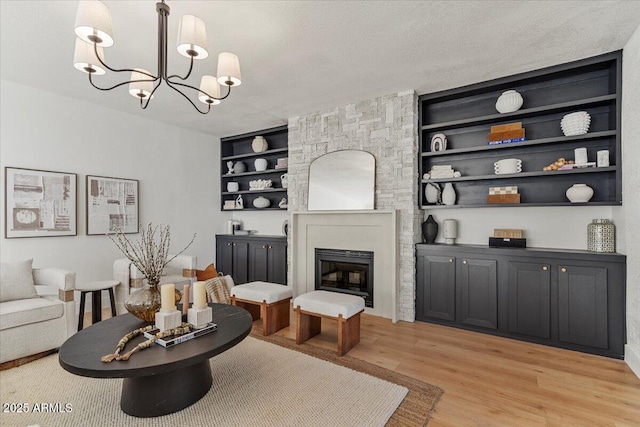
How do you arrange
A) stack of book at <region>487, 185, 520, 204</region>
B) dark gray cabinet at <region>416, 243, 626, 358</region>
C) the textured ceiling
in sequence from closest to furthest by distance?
→ 1. the textured ceiling
2. dark gray cabinet at <region>416, 243, 626, 358</region>
3. stack of book at <region>487, 185, 520, 204</region>

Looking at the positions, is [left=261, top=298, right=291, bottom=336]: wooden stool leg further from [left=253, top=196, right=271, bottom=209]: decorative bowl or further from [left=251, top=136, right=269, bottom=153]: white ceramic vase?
[left=251, top=136, right=269, bottom=153]: white ceramic vase

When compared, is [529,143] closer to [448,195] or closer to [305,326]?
[448,195]

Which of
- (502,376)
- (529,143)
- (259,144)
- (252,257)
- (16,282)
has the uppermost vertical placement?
(259,144)

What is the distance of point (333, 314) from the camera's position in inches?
109

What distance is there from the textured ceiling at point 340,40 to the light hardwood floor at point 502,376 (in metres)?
2.66

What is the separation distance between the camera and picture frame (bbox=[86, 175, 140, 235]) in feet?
13.2

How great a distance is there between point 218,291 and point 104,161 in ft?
7.87

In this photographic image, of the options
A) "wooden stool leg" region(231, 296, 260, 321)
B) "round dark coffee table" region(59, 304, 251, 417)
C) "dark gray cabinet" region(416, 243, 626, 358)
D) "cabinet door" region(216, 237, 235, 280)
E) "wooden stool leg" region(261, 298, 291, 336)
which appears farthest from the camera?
"cabinet door" region(216, 237, 235, 280)

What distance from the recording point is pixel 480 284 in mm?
3262

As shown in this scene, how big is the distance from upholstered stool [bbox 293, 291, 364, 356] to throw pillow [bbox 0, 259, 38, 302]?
2425 millimetres

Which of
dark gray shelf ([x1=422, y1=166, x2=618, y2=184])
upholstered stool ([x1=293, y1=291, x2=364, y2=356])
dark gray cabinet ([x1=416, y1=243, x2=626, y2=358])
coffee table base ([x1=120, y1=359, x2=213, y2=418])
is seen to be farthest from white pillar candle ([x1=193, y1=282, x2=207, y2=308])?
dark gray shelf ([x1=422, y1=166, x2=618, y2=184])

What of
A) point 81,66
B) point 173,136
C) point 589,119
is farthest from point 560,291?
point 173,136

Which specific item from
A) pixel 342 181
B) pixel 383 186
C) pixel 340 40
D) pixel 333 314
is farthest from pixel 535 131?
pixel 333 314

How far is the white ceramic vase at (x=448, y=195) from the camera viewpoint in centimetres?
364
